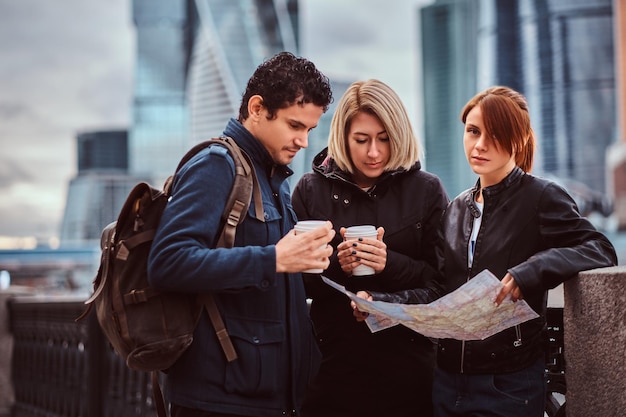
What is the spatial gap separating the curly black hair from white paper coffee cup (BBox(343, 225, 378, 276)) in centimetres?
48

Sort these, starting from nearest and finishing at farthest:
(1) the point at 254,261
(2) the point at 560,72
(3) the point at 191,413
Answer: (1) the point at 254,261 → (3) the point at 191,413 → (2) the point at 560,72

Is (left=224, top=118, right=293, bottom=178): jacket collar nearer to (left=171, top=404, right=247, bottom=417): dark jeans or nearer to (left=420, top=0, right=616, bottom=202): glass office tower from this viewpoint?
(left=171, top=404, right=247, bottom=417): dark jeans

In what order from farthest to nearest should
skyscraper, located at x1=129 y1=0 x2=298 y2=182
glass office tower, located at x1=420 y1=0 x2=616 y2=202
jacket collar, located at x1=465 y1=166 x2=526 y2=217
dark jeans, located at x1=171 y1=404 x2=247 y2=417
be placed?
1. glass office tower, located at x1=420 y1=0 x2=616 y2=202
2. skyscraper, located at x1=129 y1=0 x2=298 y2=182
3. jacket collar, located at x1=465 y1=166 x2=526 y2=217
4. dark jeans, located at x1=171 y1=404 x2=247 y2=417

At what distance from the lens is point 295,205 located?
3188 millimetres

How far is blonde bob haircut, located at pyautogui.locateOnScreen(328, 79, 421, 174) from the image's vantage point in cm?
297

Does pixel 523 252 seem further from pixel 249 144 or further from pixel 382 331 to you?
pixel 249 144

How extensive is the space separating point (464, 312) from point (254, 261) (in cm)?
71

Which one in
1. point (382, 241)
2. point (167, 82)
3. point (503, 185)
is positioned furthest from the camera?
point (167, 82)

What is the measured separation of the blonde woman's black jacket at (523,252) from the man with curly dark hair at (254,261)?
57 cm

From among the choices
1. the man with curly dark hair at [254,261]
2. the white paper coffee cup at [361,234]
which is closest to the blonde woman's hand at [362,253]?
the white paper coffee cup at [361,234]

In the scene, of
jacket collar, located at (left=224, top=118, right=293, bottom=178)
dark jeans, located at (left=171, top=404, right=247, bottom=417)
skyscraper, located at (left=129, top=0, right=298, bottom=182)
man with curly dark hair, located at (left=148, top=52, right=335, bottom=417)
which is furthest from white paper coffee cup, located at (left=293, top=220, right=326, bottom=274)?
skyscraper, located at (left=129, top=0, right=298, bottom=182)

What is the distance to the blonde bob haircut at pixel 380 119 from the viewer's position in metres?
2.97

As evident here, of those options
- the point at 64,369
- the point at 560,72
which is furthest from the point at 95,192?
the point at 64,369

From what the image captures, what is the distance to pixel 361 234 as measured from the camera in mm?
2730
